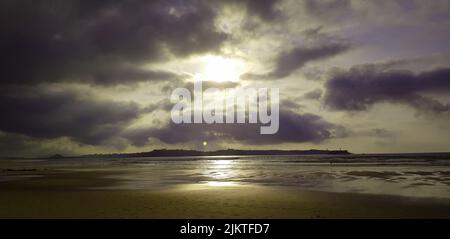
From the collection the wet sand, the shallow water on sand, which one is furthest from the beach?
the shallow water on sand

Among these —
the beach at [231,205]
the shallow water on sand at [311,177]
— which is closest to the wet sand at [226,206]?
the beach at [231,205]

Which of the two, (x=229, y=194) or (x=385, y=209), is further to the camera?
(x=229, y=194)

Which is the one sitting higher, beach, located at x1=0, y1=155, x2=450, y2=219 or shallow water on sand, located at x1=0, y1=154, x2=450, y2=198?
beach, located at x1=0, y1=155, x2=450, y2=219

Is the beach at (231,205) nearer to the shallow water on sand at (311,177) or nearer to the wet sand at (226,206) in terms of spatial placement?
the wet sand at (226,206)

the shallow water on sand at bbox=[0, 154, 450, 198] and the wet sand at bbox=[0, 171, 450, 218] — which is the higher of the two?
the wet sand at bbox=[0, 171, 450, 218]

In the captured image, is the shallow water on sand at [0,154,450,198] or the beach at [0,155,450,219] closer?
the beach at [0,155,450,219]

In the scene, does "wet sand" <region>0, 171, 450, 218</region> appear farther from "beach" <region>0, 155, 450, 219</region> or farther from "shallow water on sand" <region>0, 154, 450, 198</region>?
"shallow water on sand" <region>0, 154, 450, 198</region>

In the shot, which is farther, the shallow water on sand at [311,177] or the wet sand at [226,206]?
the shallow water on sand at [311,177]

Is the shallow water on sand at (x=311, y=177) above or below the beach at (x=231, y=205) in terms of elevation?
below

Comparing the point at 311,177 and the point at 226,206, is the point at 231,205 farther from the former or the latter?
the point at 311,177
